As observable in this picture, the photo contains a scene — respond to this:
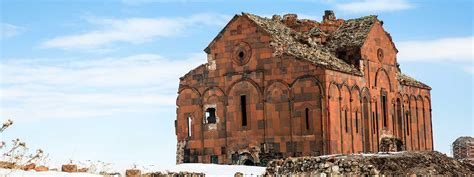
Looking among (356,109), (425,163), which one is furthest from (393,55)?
(425,163)

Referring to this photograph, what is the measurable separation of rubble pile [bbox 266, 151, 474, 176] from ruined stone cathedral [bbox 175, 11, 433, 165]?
31.7 ft

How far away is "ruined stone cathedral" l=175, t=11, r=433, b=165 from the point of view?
2747 centimetres

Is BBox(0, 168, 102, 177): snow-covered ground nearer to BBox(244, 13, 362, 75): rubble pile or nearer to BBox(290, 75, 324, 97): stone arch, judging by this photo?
BBox(290, 75, 324, 97): stone arch

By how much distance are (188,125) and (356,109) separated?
7.40 metres

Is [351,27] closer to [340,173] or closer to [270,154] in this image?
[270,154]

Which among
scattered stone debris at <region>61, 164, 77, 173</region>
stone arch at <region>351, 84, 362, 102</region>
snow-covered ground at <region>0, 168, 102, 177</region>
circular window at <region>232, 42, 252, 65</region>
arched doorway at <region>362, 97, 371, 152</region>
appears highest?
circular window at <region>232, 42, 252, 65</region>

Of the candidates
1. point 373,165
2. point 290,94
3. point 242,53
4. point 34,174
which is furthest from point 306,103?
point 34,174

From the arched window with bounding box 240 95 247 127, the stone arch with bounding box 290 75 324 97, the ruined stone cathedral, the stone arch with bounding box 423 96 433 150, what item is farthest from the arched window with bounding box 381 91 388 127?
the arched window with bounding box 240 95 247 127

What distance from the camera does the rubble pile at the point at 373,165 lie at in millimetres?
16234

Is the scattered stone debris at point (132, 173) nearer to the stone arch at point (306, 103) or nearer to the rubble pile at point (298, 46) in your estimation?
the stone arch at point (306, 103)

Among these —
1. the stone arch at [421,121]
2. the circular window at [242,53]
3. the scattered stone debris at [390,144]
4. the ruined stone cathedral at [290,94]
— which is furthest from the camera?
the stone arch at [421,121]

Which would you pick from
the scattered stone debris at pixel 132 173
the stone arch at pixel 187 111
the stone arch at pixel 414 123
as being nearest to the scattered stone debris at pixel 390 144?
the stone arch at pixel 414 123

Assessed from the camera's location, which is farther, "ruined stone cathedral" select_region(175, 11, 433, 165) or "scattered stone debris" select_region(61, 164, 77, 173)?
"ruined stone cathedral" select_region(175, 11, 433, 165)

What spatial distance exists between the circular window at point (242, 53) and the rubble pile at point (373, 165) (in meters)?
12.0
